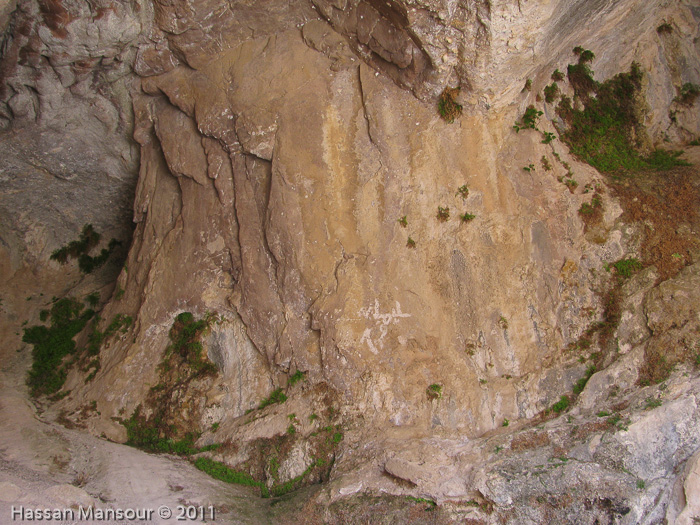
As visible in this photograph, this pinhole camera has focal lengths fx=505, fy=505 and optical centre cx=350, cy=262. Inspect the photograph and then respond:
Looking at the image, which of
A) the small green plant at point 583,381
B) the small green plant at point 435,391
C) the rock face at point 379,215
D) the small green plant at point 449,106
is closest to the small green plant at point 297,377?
the rock face at point 379,215

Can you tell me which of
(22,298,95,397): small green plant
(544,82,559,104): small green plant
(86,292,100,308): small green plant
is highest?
(544,82,559,104): small green plant

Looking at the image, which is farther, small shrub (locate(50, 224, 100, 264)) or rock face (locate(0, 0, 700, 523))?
small shrub (locate(50, 224, 100, 264))

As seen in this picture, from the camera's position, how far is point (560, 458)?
7.55 m

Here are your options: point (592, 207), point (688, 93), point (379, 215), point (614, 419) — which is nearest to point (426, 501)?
point (614, 419)

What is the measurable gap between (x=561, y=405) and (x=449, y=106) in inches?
221

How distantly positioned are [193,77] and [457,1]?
5561 mm

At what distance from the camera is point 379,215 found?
9750 mm

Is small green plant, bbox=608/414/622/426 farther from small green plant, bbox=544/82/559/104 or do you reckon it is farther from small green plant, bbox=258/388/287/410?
small green plant, bbox=544/82/559/104

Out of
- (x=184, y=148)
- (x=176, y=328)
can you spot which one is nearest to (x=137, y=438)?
(x=176, y=328)

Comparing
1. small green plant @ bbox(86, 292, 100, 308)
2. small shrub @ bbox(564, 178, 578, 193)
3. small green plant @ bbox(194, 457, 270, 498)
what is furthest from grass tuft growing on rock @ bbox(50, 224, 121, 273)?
small shrub @ bbox(564, 178, 578, 193)

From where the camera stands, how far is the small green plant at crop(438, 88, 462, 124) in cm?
917

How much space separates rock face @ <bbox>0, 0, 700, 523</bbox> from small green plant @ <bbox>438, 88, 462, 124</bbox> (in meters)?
0.15

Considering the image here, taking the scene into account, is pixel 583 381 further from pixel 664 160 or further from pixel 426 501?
pixel 664 160

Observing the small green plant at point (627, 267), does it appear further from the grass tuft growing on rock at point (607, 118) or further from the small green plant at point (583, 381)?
the grass tuft growing on rock at point (607, 118)
